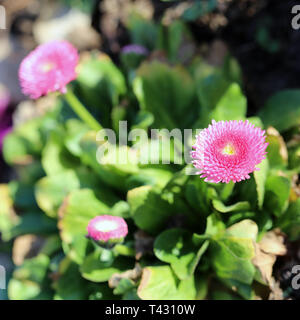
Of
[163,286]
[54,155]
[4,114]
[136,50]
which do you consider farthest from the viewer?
[4,114]

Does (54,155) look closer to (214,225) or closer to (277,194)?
(214,225)

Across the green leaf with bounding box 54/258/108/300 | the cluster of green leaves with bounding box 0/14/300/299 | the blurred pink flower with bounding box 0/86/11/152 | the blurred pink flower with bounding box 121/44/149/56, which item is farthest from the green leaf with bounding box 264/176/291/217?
the blurred pink flower with bounding box 0/86/11/152

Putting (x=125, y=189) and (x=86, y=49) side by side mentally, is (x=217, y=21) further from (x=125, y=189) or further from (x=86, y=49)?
(x=125, y=189)

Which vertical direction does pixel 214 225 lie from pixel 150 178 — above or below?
below

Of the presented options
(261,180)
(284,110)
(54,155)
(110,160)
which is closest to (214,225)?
(261,180)

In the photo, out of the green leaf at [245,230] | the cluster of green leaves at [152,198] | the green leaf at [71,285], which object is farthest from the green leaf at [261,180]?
the green leaf at [71,285]

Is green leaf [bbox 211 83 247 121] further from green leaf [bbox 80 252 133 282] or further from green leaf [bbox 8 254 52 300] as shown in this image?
green leaf [bbox 8 254 52 300]
